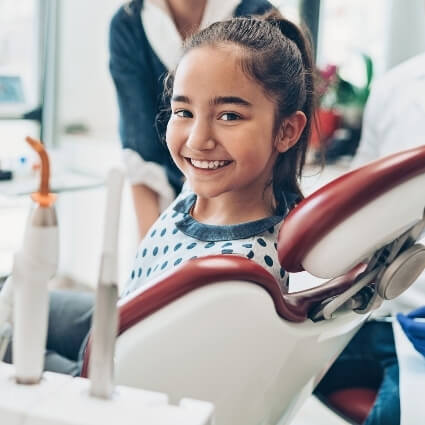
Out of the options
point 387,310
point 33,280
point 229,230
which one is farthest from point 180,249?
point 387,310

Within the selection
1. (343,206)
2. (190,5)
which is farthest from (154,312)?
(190,5)

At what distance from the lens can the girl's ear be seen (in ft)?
3.28

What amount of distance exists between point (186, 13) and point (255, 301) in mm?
1058

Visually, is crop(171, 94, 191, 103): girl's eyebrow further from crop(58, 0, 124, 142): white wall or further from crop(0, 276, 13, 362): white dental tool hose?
crop(58, 0, 124, 142): white wall

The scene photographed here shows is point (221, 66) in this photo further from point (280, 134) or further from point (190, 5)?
point (190, 5)

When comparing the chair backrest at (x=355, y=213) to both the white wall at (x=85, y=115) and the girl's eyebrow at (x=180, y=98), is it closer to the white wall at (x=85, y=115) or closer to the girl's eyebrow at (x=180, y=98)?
the girl's eyebrow at (x=180, y=98)

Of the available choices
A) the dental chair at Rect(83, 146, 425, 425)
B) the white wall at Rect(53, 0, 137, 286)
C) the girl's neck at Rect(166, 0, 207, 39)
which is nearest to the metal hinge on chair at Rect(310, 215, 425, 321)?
the dental chair at Rect(83, 146, 425, 425)

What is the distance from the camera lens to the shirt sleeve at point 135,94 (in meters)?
1.64

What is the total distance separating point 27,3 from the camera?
3.36 m

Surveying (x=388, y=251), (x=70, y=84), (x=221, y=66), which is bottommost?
(x=70, y=84)

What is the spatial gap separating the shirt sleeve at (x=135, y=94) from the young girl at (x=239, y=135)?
0.63 metres

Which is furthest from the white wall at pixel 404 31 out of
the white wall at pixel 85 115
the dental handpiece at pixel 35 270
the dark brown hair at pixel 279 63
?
the dental handpiece at pixel 35 270

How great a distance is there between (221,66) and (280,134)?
0.47ft

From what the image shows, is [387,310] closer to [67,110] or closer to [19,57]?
[67,110]
